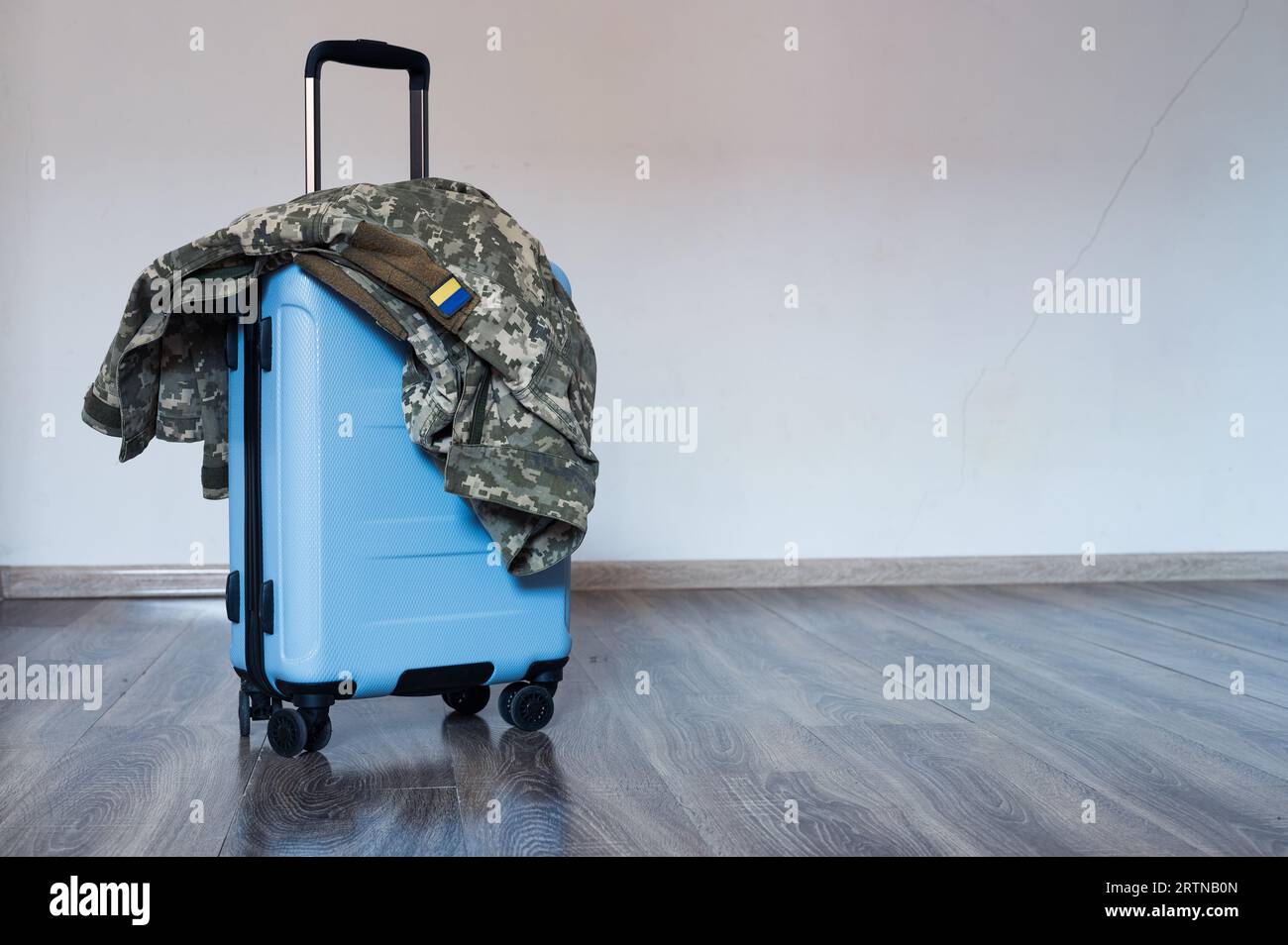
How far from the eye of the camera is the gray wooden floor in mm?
1276

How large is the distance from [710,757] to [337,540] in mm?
562

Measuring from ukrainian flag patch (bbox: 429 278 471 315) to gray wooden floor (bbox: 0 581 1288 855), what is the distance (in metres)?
0.58

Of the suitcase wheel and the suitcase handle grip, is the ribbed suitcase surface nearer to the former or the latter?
the suitcase wheel

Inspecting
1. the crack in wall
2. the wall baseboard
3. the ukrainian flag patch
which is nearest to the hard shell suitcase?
the ukrainian flag patch

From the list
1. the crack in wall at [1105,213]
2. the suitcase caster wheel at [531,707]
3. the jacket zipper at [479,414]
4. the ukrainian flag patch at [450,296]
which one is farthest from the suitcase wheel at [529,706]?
the crack in wall at [1105,213]

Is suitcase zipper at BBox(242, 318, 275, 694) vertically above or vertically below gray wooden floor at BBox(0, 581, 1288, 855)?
above

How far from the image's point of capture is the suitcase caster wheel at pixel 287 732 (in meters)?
1.55

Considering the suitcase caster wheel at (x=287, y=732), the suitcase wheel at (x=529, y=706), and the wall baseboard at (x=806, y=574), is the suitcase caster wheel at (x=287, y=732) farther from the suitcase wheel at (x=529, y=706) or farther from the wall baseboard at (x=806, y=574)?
the wall baseboard at (x=806, y=574)

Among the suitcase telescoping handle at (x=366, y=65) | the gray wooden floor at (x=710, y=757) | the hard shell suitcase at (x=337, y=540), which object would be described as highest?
the suitcase telescoping handle at (x=366, y=65)

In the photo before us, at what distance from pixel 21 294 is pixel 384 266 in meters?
1.88

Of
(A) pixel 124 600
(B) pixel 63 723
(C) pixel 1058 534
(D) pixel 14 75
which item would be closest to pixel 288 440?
(B) pixel 63 723

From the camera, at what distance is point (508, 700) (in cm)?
171

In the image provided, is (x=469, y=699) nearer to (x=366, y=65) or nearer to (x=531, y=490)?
(x=531, y=490)

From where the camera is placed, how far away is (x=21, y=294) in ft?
9.55
